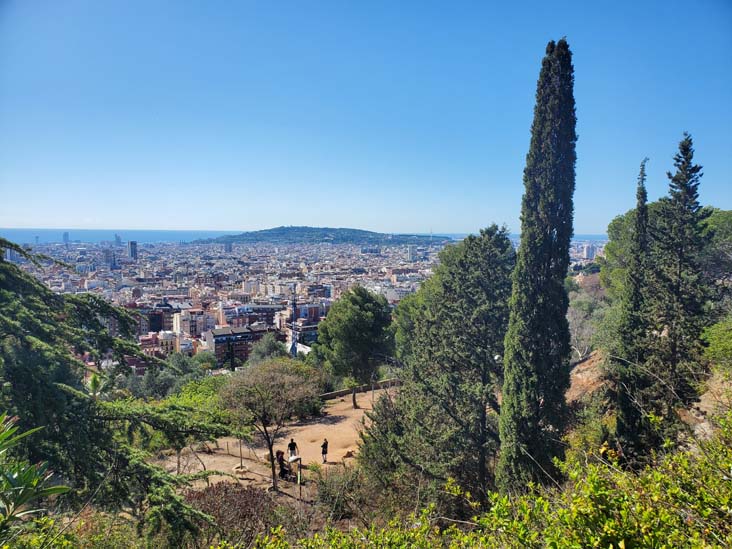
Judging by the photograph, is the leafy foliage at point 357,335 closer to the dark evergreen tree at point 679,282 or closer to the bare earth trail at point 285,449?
the bare earth trail at point 285,449

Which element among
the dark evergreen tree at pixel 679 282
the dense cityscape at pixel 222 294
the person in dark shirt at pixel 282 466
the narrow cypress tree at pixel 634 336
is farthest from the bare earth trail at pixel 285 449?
the dark evergreen tree at pixel 679 282

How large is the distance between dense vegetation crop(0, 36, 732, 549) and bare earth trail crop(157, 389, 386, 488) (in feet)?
2.23

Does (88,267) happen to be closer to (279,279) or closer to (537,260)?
(279,279)

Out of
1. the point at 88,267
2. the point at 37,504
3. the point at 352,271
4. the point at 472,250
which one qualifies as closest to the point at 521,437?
the point at 472,250

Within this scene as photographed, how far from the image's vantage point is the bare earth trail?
9844 millimetres

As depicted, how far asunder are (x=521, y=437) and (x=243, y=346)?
116 ft

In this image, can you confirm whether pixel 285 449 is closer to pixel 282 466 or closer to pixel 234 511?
pixel 282 466

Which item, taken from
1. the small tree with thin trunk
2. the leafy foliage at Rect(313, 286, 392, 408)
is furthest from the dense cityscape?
the small tree with thin trunk

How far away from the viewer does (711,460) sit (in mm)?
2096

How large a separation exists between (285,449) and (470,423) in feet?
20.3

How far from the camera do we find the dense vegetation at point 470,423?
7.07 feet

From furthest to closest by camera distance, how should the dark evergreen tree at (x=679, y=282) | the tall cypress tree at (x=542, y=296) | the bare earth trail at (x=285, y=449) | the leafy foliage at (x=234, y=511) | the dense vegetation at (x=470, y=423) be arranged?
the bare earth trail at (x=285, y=449), the dark evergreen tree at (x=679, y=282), the tall cypress tree at (x=542, y=296), the leafy foliage at (x=234, y=511), the dense vegetation at (x=470, y=423)

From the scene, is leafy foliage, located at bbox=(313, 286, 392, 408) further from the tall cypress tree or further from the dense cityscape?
the tall cypress tree

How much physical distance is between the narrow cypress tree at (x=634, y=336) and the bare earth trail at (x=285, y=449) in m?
5.49
